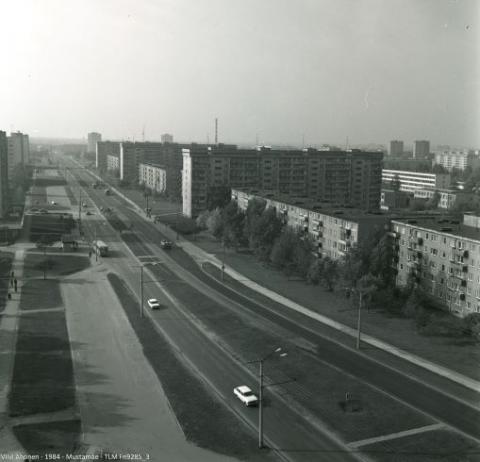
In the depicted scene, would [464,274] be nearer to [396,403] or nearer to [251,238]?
[396,403]

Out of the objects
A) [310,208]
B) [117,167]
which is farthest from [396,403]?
[117,167]

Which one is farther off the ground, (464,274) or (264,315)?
(464,274)

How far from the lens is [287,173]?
61.8m

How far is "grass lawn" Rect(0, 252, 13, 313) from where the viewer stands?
28.8m

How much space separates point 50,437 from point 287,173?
4907cm

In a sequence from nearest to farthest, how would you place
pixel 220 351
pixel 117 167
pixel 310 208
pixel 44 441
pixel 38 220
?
1. pixel 44 441
2. pixel 220 351
3. pixel 310 208
4. pixel 38 220
5. pixel 117 167

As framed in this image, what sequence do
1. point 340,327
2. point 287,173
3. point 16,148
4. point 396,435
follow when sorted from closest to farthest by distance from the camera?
point 396,435
point 340,327
point 287,173
point 16,148

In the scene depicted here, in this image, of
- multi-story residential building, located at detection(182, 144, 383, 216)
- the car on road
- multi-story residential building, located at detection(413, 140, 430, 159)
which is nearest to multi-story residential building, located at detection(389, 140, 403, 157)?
multi-story residential building, located at detection(413, 140, 430, 159)

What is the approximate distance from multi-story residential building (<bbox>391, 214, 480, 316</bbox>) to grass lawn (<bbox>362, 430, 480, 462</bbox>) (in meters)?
10.9

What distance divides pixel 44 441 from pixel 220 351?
8198mm

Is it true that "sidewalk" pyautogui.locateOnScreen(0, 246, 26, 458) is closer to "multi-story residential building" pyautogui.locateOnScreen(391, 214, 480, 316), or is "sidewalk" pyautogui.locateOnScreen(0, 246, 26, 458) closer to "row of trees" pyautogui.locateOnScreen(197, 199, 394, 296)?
"row of trees" pyautogui.locateOnScreen(197, 199, 394, 296)

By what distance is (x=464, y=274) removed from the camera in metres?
25.5

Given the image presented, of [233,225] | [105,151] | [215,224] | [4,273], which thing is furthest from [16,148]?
[4,273]

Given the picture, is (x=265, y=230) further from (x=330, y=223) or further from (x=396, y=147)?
(x=396, y=147)
